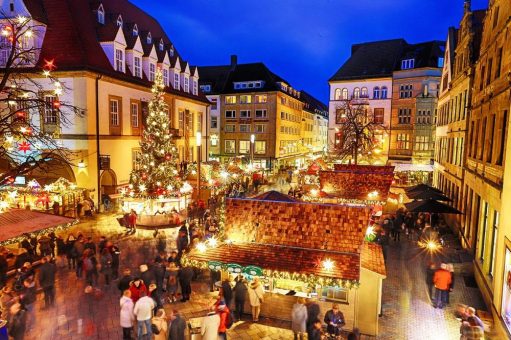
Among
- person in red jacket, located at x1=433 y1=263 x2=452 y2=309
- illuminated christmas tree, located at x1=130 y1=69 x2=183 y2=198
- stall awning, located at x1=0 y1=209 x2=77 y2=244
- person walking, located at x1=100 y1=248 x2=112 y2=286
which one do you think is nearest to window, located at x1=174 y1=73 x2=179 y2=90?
illuminated christmas tree, located at x1=130 y1=69 x2=183 y2=198

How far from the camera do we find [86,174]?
26.1m

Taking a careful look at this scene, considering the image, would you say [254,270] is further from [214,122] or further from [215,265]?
[214,122]

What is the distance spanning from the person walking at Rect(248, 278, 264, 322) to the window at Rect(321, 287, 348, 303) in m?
1.82

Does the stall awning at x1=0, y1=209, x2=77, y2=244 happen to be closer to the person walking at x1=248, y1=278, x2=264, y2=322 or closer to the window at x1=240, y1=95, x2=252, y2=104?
the person walking at x1=248, y1=278, x2=264, y2=322

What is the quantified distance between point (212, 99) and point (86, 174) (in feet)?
119

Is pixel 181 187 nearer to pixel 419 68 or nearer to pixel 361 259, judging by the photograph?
pixel 361 259

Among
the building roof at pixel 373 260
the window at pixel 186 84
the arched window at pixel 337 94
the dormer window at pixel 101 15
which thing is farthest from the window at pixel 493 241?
the arched window at pixel 337 94

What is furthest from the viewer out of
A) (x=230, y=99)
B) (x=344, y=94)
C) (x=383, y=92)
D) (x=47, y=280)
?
(x=230, y=99)

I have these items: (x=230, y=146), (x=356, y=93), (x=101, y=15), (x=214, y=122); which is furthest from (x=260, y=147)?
(x=101, y=15)

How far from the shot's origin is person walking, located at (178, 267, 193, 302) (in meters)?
12.7

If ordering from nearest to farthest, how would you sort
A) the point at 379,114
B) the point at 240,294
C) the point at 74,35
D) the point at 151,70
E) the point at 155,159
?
the point at 240,294 < the point at 155,159 < the point at 74,35 < the point at 151,70 < the point at 379,114

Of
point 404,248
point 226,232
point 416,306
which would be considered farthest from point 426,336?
point 404,248

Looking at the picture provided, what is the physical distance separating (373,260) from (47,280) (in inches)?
393

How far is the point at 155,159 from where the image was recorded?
82.3 ft
